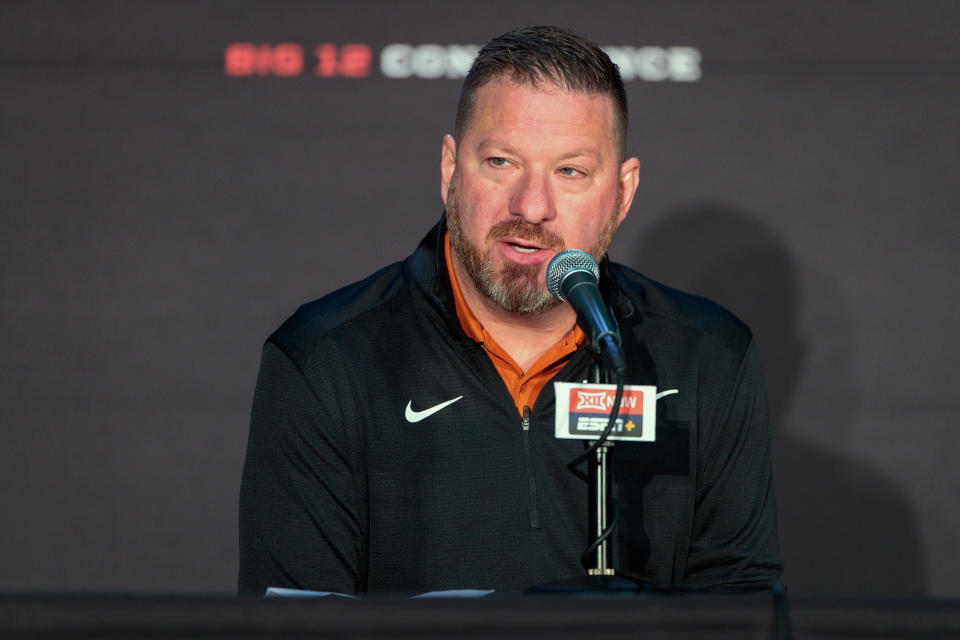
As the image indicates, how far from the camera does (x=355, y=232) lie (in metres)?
3.20

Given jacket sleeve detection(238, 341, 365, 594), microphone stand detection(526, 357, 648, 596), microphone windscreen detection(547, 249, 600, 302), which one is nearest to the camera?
microphone stand detection(526, 357, 648, 596)

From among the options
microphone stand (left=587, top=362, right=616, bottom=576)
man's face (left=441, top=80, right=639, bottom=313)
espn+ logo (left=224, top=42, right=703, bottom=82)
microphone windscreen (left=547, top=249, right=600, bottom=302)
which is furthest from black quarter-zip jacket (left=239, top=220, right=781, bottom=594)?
espn+ logo (left=224, top=42, right=703, bottom=82)

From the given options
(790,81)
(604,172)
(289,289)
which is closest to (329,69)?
(289,289)

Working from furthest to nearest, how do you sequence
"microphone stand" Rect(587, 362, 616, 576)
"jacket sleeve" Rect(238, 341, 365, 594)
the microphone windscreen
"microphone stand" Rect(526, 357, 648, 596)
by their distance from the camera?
"jacket sleeve" Rect(238, 341, 365, 594) → the microphone windscreen → "microphone stand" Rect(587, 362, 616, 576) → "microphone stand" Rect(526, 357, 648, 596)

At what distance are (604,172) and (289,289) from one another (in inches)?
61.8

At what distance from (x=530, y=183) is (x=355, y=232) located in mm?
1498

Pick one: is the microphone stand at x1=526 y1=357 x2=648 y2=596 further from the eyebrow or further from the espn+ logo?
the espn+ logo

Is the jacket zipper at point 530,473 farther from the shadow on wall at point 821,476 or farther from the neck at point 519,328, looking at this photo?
the shadow on wall at point 821,476

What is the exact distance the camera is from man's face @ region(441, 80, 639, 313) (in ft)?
5.85

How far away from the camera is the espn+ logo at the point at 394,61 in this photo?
10.5 feet

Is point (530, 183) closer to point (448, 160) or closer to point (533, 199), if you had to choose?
point (533, 199)

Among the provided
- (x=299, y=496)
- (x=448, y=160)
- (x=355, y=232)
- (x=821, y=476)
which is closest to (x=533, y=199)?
(x=448, y=160)

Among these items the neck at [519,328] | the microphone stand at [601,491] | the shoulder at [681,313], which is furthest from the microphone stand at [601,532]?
the shoulder at [681,313]

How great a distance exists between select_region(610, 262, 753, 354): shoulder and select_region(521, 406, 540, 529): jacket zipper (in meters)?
0.34
